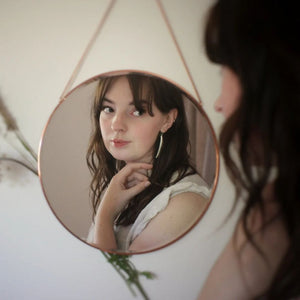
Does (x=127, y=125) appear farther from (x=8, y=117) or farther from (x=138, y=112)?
(x=8, y=117)

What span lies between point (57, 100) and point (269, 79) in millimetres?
764

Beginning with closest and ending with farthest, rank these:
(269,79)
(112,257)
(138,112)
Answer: (269,79), (138,112), (112,257)

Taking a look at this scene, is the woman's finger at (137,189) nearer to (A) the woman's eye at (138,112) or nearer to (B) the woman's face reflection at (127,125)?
(B) the woman's face reflection at (127,125)

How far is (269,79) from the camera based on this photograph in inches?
22.1

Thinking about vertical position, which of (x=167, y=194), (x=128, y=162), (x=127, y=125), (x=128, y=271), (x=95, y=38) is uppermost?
(x=95, y=38)

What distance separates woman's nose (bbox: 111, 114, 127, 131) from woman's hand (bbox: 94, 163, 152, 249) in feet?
0.40

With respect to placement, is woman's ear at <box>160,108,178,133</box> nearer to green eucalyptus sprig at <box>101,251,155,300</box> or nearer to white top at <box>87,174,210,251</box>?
white top at <box>87,174,210,251</box>

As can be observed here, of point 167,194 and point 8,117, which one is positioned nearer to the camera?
point 167,194

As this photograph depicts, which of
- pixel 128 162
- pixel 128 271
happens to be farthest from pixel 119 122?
pixel 128 271

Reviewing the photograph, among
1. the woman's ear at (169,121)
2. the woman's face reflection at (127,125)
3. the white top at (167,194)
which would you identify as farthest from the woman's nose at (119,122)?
the white top at (167,194)

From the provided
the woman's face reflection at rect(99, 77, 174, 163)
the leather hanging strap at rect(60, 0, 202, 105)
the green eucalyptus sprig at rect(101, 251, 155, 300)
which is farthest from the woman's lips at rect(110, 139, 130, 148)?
the green eucalyptus sprig at rect(101, 251, 155, 300)

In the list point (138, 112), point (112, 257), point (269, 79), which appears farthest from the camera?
point (112, 257)

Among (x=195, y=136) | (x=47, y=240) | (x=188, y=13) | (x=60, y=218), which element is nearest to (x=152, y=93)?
(x=195, y=136)

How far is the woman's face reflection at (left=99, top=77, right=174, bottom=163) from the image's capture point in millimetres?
991
